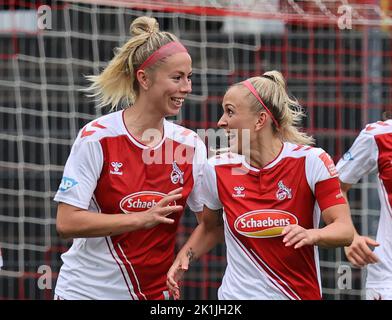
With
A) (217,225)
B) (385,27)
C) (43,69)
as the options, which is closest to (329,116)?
(385,27)

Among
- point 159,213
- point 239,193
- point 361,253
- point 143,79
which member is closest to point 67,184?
point 159,213

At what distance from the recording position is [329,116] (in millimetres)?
8156

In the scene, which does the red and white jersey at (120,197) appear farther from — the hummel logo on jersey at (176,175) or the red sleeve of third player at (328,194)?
the red sleeve of third player at (328,194)

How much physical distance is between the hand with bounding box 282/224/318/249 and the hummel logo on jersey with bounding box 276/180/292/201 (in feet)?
1.02

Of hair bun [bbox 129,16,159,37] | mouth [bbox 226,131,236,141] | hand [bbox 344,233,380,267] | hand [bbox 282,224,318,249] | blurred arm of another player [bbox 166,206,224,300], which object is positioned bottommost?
hand [bbox 344,233,380,267]

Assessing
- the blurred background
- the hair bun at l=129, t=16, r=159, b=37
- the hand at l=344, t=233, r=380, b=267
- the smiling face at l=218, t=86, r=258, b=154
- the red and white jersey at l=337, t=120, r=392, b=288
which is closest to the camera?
the smiling face at l=218, t=86, r=258, b=154

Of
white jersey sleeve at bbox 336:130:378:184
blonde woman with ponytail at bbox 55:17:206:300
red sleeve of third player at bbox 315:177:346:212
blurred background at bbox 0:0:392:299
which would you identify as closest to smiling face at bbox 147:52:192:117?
blonde woman with ponytail at bbox 55:17:206:300

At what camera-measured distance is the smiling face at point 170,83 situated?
4.83 meters

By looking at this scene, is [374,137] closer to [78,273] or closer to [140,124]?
[140,124]

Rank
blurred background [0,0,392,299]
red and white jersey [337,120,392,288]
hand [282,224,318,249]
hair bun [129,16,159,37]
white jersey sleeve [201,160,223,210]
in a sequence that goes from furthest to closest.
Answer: blurred background [0,0,392,299] < red and white jersey [337,120,392,288] < hair bun [129,16,159,37] < white jersey sleeve [201,160,223,210] < hand [282,224,318,249]

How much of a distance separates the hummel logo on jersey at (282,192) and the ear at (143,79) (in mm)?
822

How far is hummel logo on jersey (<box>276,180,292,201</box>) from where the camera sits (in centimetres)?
468

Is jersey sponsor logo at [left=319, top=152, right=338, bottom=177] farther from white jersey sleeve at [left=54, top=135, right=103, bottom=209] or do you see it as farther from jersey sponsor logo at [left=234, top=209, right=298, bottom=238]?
white jersey sleeve at [left=54, top=135, right=103, bottom=209]

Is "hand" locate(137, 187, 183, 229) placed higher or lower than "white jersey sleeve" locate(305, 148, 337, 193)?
lower
